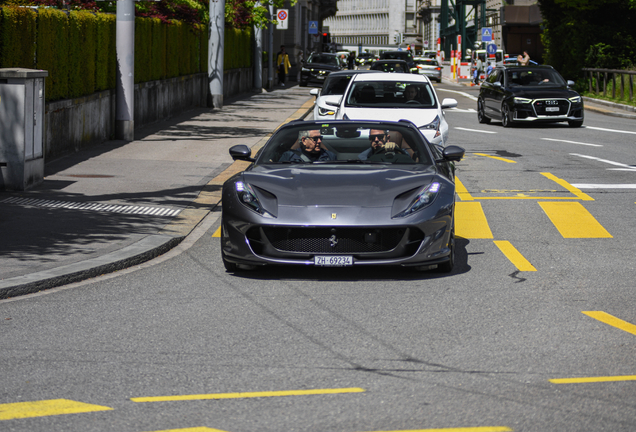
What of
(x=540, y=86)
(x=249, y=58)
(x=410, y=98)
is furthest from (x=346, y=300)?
(x=249, y=58)

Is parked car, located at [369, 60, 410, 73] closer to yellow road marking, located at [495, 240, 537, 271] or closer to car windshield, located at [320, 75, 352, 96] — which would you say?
car windshield, located at [320, 75, 352, 96]

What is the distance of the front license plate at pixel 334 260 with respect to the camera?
7.31 metres

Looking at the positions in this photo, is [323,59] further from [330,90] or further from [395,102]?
[395,102]

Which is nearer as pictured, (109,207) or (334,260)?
(334,260)

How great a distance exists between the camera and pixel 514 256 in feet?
28.3

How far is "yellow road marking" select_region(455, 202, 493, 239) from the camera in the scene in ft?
32.1

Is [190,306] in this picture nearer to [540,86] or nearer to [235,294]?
[235,294]

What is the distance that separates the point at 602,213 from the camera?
1113 cm

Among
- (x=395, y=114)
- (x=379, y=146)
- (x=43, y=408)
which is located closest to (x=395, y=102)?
(x=395, y=114)

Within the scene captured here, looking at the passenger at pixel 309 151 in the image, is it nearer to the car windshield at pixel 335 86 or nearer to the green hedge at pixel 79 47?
the green hedge at pixel 79 47

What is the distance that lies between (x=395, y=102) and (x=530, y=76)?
36.2ft

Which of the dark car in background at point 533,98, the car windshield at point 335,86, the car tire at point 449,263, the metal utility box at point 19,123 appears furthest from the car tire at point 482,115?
the car tire at point 449,263

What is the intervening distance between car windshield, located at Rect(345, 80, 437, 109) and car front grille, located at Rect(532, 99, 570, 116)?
9.51 metres

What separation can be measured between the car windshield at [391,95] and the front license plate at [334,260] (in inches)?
357
